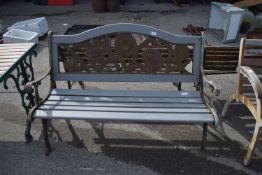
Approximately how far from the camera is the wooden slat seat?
272 cm

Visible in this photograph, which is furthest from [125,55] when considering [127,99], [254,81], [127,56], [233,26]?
[233,26]

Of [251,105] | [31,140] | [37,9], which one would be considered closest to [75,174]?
[31,140]

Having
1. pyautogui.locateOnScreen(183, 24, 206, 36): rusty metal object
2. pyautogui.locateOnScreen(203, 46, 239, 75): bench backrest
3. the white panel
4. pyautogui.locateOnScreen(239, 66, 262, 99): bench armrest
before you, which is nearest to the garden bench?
pyautogui.locateOnScreen(239, 66, 262, 99): bench armrest

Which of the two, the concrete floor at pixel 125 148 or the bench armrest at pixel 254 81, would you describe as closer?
the bench armrest at pixel 254 81

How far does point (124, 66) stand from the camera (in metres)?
3.16

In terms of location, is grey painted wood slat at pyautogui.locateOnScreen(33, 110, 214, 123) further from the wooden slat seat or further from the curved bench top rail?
the curved bench top rail

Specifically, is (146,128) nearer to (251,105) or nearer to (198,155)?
(198,155)

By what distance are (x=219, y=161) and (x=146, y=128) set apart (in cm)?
87

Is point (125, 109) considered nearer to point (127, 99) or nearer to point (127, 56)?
point (127, 99)

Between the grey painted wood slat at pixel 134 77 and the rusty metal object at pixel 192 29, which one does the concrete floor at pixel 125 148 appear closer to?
the grey painted wood slat at pixel 134 77

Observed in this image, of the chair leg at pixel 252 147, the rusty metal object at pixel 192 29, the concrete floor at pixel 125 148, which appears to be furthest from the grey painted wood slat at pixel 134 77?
the rusty metal object at pixel 192 29

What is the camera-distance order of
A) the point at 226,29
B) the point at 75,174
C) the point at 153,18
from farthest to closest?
the point at 153,18 < the point at 226,29 < the point at 75,174

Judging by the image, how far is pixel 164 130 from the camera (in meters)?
3.39

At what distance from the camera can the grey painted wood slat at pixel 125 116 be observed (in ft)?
8.80
